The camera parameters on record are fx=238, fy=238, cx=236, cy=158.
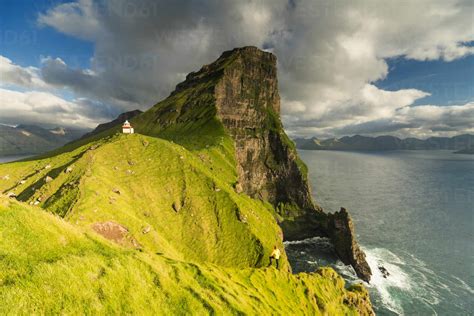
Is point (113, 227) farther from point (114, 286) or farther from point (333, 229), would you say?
point (333, 229)

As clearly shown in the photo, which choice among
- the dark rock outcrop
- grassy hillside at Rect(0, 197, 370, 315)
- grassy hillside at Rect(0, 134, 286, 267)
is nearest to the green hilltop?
grassy hillside at Rect(0, 197, 370, 315)

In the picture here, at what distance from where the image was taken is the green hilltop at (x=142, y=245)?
12.8m

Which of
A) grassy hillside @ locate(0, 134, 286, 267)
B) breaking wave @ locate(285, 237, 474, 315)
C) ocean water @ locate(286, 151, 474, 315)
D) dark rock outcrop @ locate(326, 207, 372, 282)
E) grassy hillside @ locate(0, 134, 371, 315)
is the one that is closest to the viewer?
grassy hillside @ locate(0, 134, 371, 315)

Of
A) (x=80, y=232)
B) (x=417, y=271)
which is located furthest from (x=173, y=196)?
(x=417, y=271)

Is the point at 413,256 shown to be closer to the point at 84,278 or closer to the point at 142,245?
the point at 142,245

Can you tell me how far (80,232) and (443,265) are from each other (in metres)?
142

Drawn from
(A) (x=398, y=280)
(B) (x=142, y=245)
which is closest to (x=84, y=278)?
(B) (x=142, y=245)

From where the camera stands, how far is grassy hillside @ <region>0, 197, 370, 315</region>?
1112 cm

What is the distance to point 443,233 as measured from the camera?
135875 millimetres

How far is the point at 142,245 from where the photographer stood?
177ft

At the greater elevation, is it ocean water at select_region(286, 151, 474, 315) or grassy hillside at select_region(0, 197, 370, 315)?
grassy hillside at select_region(0, 197, 370, 315)

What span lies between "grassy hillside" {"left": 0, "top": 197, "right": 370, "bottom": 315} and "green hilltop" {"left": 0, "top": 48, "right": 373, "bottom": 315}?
60mm

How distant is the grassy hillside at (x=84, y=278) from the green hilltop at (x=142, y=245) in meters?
0.06

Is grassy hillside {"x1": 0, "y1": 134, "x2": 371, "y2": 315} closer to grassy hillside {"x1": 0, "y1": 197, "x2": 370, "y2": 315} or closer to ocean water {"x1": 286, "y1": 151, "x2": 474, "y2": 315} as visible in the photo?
grassy hillside {"x1": 0, "y1": 197, "x2": 370, "y2": 315}
